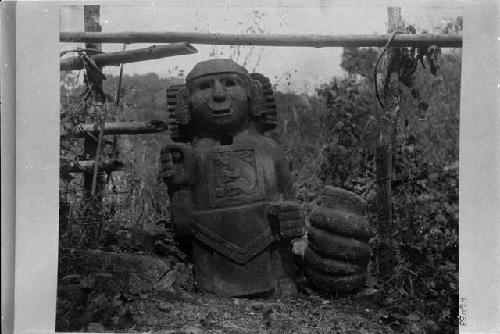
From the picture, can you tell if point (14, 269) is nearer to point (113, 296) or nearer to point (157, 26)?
point (113, 296)

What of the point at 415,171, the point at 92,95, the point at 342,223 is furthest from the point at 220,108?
the point at 415,171

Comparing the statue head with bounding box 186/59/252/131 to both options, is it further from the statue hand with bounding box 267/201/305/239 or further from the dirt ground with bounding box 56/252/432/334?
the dirt ground with bounding box 56/252/432/334

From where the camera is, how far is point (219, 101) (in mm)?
3742

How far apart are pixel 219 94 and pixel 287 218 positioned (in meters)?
0.85

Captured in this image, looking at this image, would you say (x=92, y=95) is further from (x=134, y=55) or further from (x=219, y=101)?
(x=219, y=101)

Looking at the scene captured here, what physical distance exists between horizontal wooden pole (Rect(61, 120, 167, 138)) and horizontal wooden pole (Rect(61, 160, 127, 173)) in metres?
0.19

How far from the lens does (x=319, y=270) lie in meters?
3.63

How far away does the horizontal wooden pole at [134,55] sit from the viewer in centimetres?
379

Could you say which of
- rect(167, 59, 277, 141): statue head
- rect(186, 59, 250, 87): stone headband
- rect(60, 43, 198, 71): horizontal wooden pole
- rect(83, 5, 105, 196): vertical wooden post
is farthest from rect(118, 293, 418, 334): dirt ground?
rect(60, 43, 198, 71): horizontal wooden pole

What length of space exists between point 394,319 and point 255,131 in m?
1.42

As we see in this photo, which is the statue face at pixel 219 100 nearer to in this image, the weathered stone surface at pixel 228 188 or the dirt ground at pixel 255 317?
the weathered stone surface at pixel 228 188

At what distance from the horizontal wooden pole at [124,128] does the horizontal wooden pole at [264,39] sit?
538 millimetres

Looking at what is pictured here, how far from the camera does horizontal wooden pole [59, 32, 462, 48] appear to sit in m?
3.72

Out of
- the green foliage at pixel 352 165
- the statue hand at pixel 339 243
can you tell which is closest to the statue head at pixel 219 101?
the green foliage at pixel 352 165
